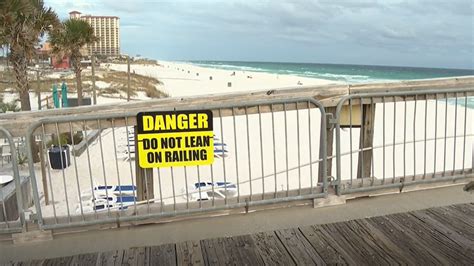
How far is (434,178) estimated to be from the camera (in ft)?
14.4

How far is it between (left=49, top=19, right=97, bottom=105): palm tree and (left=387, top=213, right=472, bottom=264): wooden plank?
18593 mm

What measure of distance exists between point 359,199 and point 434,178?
942 mm

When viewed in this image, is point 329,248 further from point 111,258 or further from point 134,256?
point 111,258

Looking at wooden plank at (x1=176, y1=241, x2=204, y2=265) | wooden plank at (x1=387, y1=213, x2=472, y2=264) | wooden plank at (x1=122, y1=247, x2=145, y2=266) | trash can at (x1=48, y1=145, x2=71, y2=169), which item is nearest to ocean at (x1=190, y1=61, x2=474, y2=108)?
trash can at (x1=48, y1=145, x2=71, y2=169)

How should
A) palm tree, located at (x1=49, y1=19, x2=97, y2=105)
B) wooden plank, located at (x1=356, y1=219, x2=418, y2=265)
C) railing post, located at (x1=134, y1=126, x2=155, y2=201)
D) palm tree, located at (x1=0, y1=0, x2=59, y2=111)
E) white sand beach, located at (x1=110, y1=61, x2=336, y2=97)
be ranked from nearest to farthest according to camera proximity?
wooden plank, located at (x1=356, y1=219, x2=418, y2=265) < railing post, located at (x1=134, y1=126, x2=155, y2=201) < palm tree, located at (x1=0, y1=0, x2=59, y2=111) < palm tree, located at (x1=49, y1=19, x2=97, y2=105) < white sand beach, located at (x1=110, y1=61, x2=336, y2=97)

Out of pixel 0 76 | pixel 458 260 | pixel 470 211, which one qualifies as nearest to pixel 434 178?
pixel 470 211

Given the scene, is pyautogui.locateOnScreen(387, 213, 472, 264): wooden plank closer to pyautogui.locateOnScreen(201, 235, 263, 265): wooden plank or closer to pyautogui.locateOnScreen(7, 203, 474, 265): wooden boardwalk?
pyautogui.locateOnScreen(7, 203, 474, 265): wooden boardwalk

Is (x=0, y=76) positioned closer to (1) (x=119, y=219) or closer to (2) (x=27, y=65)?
(2) (x=27, y=65)

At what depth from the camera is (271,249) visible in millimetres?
3184

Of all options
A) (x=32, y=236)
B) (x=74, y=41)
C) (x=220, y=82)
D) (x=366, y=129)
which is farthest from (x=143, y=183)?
(x=220, y=82)

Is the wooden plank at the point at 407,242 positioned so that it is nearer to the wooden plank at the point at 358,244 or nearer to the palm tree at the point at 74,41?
the wooden plank at the point at 358,244

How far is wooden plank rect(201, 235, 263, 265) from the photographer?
300 cm

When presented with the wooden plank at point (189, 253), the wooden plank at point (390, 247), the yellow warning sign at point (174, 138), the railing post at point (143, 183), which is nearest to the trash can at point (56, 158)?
the railing post at point (143, 183)

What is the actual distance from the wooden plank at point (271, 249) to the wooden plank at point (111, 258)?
109 centimetres
